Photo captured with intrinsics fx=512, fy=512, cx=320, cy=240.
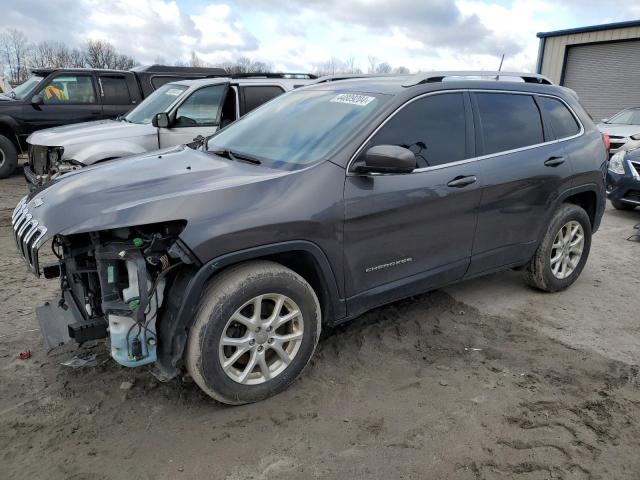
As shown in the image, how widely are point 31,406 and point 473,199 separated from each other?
3094mm

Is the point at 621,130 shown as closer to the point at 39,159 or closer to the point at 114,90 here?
the point at 114,90

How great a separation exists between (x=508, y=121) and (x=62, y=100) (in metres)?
8.89

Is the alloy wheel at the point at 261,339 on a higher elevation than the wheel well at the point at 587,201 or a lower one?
lower

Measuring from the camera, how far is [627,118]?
12578 millimetres

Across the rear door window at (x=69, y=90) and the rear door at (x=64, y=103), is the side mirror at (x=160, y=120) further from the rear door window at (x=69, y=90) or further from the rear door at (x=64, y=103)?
the rear door window at (x=69, y=90)

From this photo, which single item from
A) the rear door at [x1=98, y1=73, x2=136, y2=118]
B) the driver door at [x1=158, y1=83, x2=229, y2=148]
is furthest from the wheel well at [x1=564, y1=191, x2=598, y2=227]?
the rear door at [x1=98, y1=73, x2=136, y2=118]

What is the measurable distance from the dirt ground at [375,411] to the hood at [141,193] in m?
1.06

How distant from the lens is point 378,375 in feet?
10.7

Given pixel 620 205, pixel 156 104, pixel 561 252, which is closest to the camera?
pixel 561 252

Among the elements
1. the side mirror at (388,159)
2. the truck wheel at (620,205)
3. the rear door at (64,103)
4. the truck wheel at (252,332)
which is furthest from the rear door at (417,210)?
the rear door at (64,103)

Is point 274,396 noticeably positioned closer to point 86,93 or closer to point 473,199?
point 473,199

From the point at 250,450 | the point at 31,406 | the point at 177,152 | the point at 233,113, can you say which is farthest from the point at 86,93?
the point at 250,450

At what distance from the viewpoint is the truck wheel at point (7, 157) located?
948 centimetres

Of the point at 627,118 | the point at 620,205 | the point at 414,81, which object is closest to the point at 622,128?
the point at 627,118
